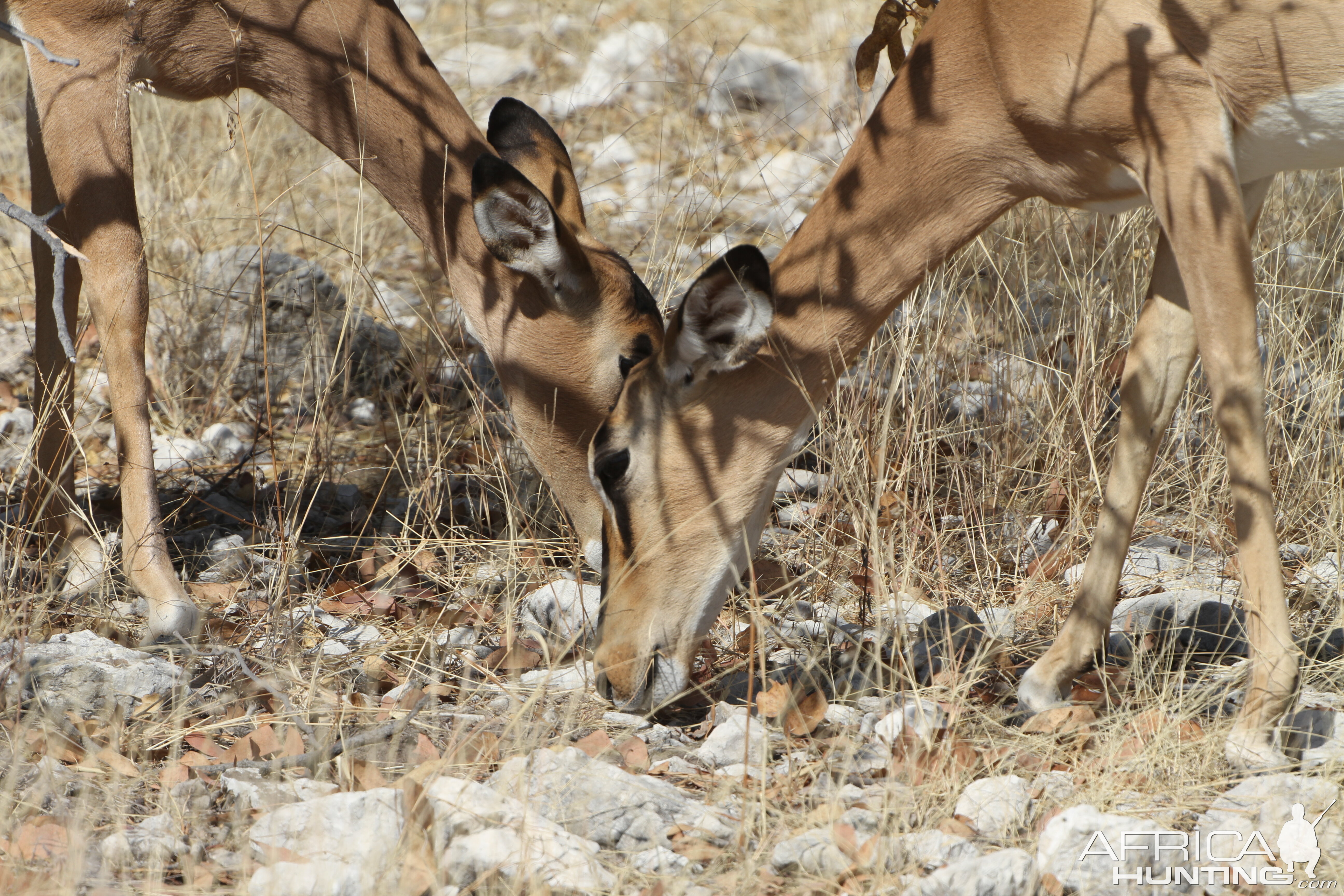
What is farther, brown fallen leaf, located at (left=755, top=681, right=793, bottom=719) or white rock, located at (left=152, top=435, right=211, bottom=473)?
white rock, located at (left=152, top=435, right=211, bottom=473)

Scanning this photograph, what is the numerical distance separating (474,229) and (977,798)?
8.15 ft

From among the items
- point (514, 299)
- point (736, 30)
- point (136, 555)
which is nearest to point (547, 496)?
point (514, 299)

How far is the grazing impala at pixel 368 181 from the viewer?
405 cm

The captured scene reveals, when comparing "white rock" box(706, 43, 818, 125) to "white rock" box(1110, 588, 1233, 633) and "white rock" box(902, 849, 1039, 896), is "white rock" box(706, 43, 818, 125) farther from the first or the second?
"white rock" box(902, 849, 1039, 896)

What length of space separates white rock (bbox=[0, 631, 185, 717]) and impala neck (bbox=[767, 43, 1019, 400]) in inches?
76.4

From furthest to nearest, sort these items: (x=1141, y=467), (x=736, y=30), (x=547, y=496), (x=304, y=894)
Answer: (x=736, y=30) → (x=547, y=496) → (x=1141, y=467) → (x=304, y=894)

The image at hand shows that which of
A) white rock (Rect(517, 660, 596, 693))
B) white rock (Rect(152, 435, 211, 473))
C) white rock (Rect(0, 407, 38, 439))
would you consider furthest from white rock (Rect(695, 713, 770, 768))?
white rock (Rect(0, 407, 38, 439))

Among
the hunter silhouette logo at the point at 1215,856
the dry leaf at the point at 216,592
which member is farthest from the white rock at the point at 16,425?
the hunter silhouette logo at the point at 1215,856

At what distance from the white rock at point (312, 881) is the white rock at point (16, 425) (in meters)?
3.71

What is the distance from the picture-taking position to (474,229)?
4.28m

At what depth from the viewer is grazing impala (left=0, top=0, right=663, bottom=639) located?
4.05 m

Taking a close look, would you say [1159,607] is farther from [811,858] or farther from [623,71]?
[623,71]

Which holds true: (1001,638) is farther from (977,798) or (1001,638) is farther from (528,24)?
(528,24)

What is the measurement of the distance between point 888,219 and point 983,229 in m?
0.29
